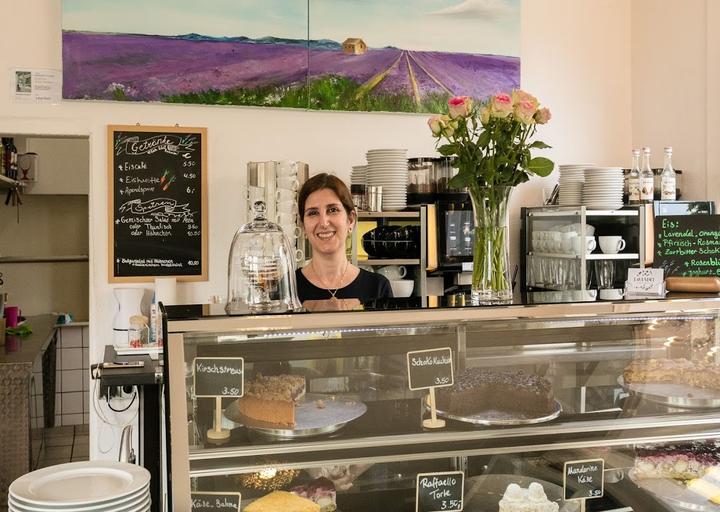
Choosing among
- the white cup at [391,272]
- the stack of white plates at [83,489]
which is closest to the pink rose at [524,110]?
the stack of white plates at [83,489]

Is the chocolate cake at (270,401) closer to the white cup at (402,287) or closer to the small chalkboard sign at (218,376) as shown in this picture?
the small chalkboard sign at (218,376)

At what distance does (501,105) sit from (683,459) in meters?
1.12

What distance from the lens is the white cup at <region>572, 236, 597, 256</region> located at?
4.16 metres

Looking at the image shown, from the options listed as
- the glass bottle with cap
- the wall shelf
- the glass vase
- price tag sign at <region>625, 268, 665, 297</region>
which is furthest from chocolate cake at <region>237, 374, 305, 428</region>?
the wall shelf

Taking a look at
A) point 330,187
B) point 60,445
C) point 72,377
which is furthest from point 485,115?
point 72,377

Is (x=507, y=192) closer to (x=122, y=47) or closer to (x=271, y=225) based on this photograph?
(x=271, y=225)

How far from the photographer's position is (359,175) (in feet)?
14.0

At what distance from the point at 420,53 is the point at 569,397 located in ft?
9.42

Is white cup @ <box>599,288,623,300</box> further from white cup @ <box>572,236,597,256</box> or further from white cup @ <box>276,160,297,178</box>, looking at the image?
white cup @ <box>276,160,297,178</box>

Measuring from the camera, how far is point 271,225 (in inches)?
77.6

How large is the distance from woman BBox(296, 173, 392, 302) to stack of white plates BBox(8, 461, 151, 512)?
1653mm

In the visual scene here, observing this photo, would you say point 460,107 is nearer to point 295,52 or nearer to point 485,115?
point 485,115

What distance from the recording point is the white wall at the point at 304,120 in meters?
4.04

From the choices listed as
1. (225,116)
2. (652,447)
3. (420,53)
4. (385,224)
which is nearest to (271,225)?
(652,447)
